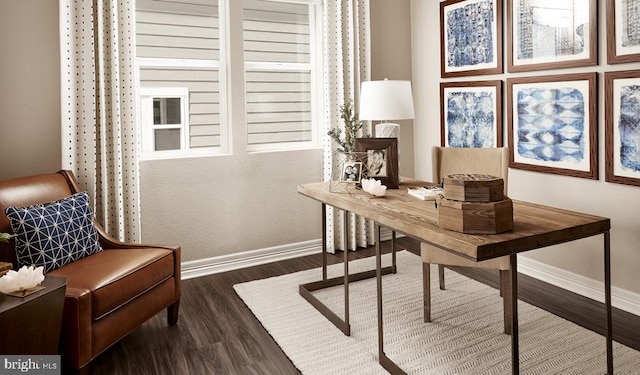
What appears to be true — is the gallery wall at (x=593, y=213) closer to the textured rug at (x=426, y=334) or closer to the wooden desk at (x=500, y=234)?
the textured rug at (x=426, y=334)

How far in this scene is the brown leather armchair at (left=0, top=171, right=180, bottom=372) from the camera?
2.13m

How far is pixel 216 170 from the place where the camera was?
377 centimetres

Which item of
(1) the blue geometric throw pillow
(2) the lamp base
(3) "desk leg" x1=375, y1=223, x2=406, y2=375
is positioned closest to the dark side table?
(1) the blue geometric throw pillow

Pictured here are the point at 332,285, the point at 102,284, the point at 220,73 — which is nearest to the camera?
the point at 102,284

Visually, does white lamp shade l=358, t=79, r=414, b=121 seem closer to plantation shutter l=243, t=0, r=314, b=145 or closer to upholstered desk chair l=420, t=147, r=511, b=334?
upholstered desk chair l=420, t=147, r=511, b=334

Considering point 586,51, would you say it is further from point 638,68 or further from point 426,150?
point 426,150

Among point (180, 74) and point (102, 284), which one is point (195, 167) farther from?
point (102, 284)

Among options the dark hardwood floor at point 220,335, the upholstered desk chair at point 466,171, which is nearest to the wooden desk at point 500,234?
the upholstered desk chair at point 466,171

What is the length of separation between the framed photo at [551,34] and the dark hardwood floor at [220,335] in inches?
56.8

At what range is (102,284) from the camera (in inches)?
88.4

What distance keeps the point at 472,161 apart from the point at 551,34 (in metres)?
0.99

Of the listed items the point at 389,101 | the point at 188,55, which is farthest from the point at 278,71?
the point at 389,101

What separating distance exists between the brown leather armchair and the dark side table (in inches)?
3.4

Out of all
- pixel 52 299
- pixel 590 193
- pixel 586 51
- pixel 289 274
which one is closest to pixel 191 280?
pixel 289 274
